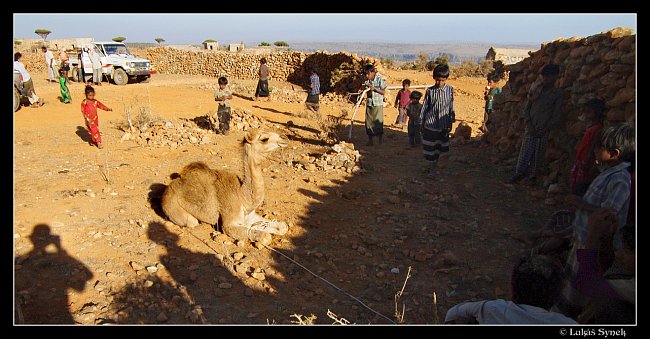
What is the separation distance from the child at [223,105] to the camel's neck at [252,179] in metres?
5.57

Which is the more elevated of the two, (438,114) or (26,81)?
(26,81)

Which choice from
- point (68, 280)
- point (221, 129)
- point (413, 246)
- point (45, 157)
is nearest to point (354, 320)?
point (413, 246)

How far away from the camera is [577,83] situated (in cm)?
692

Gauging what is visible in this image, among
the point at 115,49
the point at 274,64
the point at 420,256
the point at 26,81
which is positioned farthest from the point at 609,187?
the point at 115,49

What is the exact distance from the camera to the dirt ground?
410 centimetres

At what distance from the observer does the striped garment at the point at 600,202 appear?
2888mm

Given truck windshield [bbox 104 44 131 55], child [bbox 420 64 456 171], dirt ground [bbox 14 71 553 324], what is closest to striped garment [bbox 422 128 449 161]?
child [bbox 420 64 456 171]

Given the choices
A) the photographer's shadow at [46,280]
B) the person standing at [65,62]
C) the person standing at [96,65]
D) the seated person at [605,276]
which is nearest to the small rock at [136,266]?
the photographer's shadow at [46,280]

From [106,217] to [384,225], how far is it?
146 inches

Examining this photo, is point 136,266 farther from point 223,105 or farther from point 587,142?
point 223,105

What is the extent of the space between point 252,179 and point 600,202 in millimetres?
3845

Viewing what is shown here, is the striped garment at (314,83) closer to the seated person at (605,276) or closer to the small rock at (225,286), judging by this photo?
the small rock at (225,286)

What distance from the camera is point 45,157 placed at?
8.55 m

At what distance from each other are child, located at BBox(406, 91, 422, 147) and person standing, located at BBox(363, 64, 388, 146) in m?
0.71
